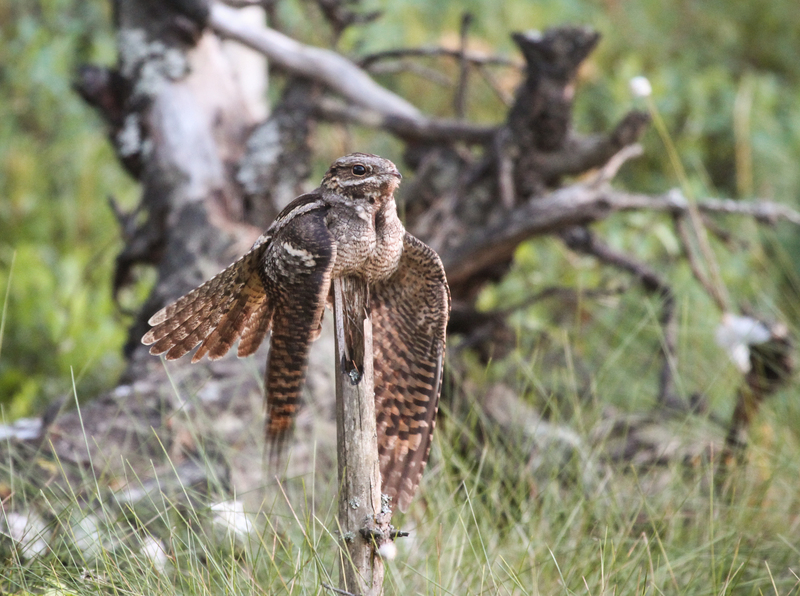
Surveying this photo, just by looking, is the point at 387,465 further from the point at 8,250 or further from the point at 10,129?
the point at 10,129

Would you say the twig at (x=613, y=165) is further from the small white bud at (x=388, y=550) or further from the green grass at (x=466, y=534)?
the small white bud at (x=388, y=550)

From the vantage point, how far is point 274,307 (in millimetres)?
1751

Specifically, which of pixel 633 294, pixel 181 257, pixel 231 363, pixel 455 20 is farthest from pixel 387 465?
pixel 455 20

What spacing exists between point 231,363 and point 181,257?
585mm

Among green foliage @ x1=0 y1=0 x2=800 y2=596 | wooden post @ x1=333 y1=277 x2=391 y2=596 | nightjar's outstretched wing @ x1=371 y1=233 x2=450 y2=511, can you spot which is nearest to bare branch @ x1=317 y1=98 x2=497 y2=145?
green foliage @ x1=0 y1=0 x2=800 y2=596

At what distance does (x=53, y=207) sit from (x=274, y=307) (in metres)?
5.34

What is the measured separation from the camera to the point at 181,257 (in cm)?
329

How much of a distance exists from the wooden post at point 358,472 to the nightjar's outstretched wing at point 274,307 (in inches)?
3.9

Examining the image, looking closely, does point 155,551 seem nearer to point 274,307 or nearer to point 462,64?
point 274,307

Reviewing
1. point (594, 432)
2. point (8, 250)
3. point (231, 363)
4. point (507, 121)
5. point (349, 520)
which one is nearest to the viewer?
point (349, 520)

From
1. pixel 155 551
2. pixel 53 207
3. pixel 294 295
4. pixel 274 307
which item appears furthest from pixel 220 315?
pixel 53 207

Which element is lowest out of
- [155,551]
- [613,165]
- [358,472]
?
[155,551]

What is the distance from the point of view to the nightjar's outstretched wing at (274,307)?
1572 millimetres

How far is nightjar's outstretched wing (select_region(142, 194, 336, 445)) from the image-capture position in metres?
1.57
